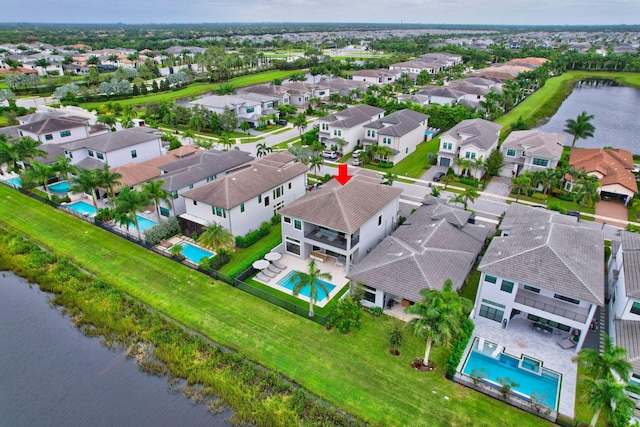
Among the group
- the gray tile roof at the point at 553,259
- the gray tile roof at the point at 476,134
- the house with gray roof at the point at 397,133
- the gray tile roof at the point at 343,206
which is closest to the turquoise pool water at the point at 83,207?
the gray tile roof at the point at 343,206

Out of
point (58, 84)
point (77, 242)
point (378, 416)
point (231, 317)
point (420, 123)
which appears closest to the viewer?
point (378, 416)

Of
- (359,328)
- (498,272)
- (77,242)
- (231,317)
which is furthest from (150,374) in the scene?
(498,272)

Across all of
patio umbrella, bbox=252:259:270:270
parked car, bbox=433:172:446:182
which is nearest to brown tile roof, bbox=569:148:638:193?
parked car, bbox=433:172:446:182

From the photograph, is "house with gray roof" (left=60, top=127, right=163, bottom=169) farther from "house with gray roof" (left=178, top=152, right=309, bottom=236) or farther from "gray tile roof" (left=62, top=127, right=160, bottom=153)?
"house with gray roof" (left=178, top=152, right=309, bottom=236)

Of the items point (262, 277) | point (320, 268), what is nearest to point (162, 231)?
point (262, 277)

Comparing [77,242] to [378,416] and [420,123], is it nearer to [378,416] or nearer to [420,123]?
[378,416]

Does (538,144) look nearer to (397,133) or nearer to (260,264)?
(397,133)

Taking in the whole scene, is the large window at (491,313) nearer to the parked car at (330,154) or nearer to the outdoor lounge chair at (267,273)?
the outdoor lounge chair at (267,273)
